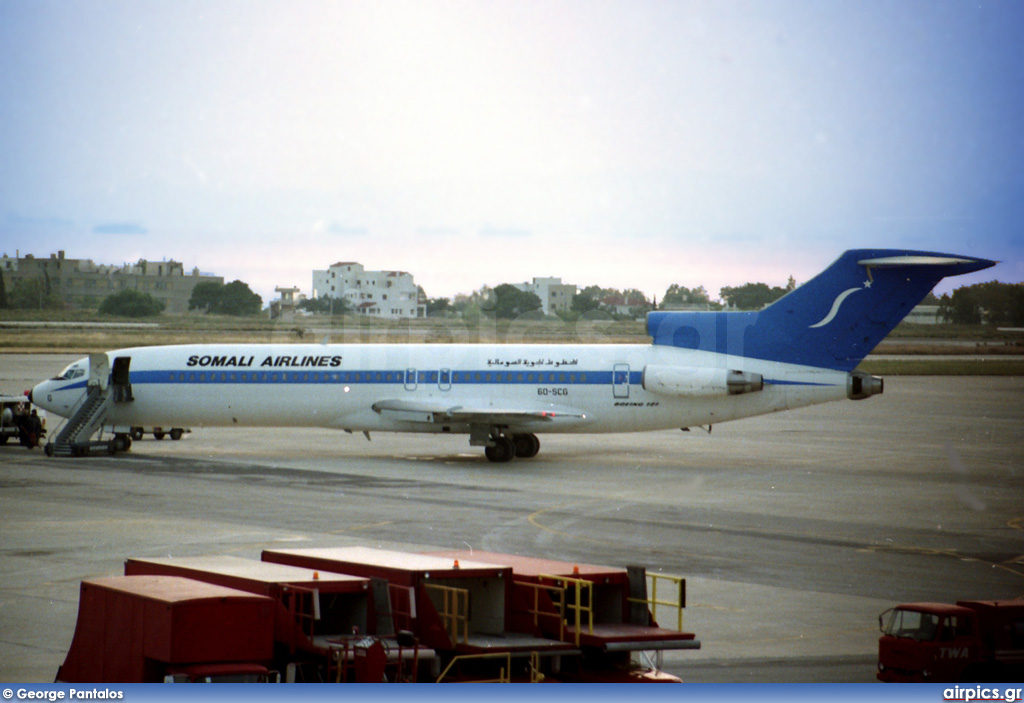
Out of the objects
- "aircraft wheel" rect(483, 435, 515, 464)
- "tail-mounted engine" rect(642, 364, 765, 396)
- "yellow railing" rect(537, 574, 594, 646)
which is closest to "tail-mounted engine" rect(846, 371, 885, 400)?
"tail-mounted engine" rect(642, 364, 765, 396)

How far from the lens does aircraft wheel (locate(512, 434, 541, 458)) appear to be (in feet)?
126

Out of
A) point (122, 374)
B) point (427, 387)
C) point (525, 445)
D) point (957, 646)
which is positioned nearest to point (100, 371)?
point (122, 374)

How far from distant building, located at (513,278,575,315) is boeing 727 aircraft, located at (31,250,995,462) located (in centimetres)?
2356

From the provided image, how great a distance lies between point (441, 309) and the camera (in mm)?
69750

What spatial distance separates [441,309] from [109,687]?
6098cm

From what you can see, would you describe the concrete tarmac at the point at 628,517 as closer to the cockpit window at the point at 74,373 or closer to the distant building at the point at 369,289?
the cockpit window at the point at 74,373

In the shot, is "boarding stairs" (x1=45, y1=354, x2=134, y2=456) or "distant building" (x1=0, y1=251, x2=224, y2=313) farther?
"distant building" (x1=0, y1=251, x2=224, y2=313)

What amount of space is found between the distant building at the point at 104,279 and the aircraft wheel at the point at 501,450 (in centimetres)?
2915

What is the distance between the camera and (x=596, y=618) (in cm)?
1276

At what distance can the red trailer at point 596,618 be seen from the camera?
471 inches

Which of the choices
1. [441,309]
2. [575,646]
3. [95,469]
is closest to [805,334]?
[95,469]

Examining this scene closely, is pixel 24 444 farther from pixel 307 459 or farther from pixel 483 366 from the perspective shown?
pixel 483 366

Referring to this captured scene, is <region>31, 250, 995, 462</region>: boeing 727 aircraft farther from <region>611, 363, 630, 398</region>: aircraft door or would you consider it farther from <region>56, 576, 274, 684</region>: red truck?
<region>56, 576, 274, 684</region>: red truck

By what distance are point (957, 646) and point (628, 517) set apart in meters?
13.5
